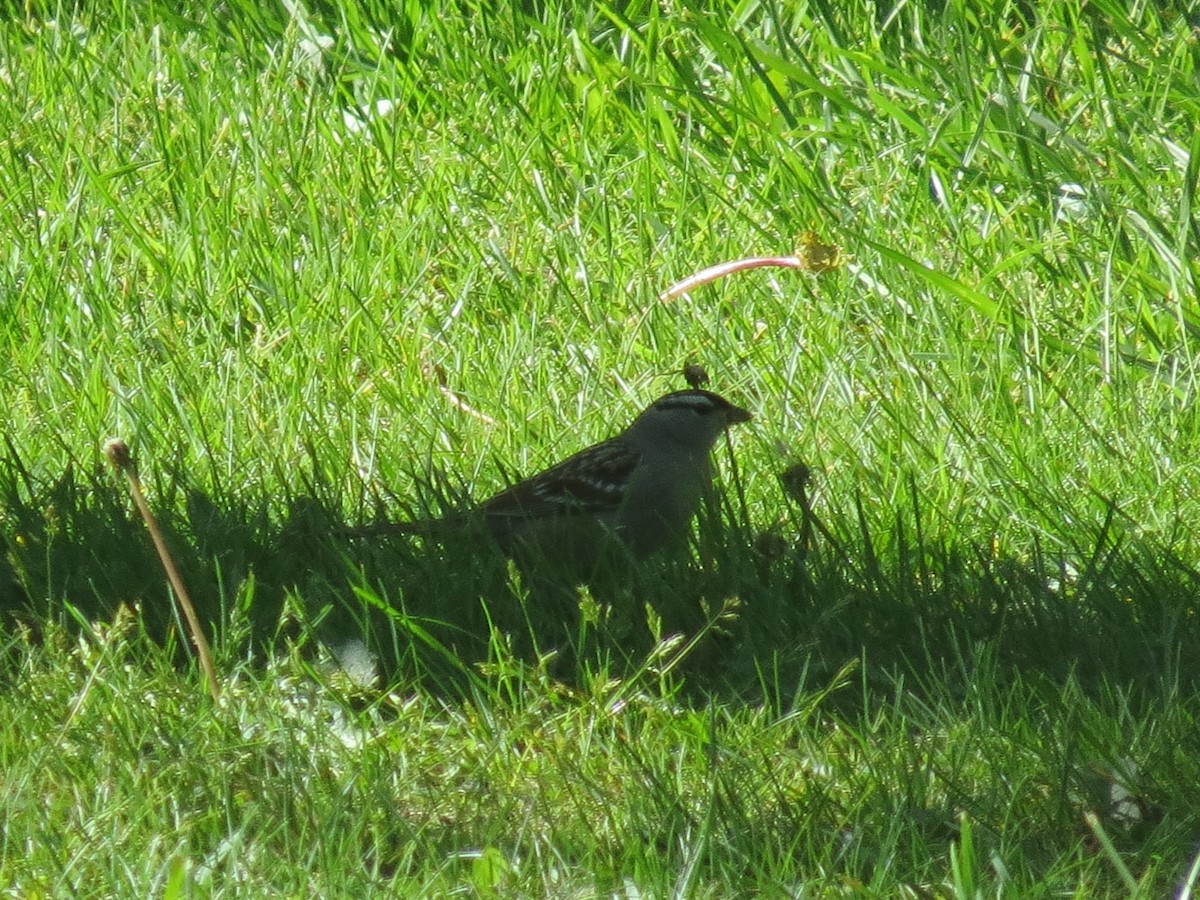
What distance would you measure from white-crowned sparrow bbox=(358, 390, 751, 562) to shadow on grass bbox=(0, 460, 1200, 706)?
0.75 feet

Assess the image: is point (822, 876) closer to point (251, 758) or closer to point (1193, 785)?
point (1193, 785)

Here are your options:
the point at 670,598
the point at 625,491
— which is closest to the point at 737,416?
the point at 625,491

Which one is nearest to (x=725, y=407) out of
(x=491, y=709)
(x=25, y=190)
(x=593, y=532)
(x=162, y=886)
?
(x=593, y=532)

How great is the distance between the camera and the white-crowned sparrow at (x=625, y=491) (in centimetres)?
428

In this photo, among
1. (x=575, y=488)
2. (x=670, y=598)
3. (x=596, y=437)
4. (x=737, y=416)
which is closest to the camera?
(x=670, y=598)

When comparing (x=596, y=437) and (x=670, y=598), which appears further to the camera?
(x=596, y=437)

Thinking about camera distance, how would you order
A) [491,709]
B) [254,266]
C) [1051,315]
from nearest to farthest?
[491,709]
[1051,315]
[254,266]

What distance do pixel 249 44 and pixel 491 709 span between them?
4.40 m

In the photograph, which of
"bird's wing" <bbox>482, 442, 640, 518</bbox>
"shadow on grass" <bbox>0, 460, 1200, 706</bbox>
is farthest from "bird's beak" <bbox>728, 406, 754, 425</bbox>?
"shadow on grass" <bbox>0, 460, 1200, 706</bbox>

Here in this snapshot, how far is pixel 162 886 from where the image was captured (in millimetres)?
2717

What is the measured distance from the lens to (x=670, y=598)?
3.86 meters

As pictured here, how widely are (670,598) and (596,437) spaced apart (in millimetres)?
1296

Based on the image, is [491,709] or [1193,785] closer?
[1193,785]

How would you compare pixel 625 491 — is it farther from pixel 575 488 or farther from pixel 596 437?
pixel 596 437
